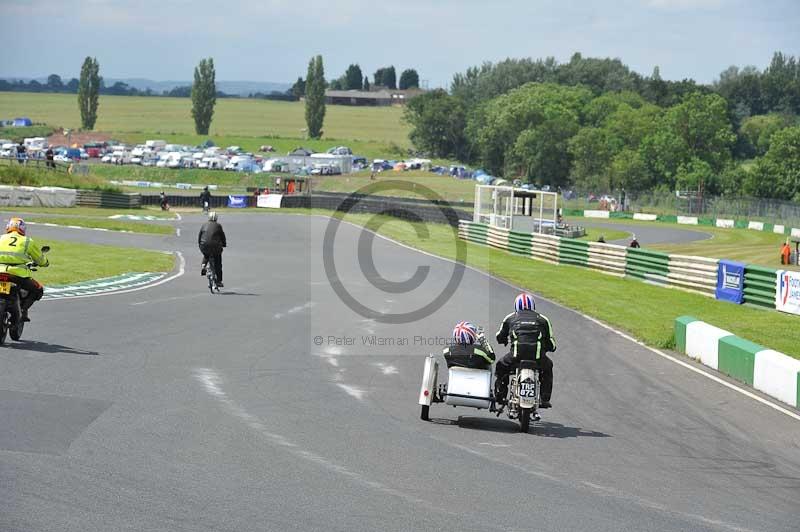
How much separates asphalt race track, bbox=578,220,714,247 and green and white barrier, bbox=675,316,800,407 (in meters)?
43.3

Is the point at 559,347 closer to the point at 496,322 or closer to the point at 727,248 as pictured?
the point at 496,322

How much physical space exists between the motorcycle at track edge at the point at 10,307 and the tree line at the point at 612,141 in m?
92.6

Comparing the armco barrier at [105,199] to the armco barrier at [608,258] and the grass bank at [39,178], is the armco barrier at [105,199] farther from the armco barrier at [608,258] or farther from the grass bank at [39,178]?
the armco barrier at [608,258]

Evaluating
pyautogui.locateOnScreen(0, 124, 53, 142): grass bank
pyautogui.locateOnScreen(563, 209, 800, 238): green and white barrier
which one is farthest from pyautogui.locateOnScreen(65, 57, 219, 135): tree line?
pyautogui.locateOnScreen(563, 209, 800, 238): green and white barrier

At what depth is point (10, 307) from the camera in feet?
54.1

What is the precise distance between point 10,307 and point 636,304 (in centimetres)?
1788

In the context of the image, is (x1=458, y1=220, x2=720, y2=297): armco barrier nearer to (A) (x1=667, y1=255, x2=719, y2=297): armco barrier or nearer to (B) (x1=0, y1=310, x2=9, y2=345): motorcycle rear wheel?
(A) (x1=667, y1=255, x2=719, y2=297): armco barrier

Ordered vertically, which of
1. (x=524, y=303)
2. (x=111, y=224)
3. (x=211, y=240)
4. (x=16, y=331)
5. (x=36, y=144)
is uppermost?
(x=36, y=144)

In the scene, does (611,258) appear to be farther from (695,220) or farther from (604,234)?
(695,220)

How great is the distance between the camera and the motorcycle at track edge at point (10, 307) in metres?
16.3

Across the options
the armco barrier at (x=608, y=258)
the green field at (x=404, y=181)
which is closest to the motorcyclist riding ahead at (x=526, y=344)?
the armco barrier at (x=608, y=258)

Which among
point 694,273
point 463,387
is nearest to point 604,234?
point 694,273

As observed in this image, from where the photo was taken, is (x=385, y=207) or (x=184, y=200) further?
(x=184, y=200)

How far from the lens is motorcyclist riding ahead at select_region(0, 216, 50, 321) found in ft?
54.1
